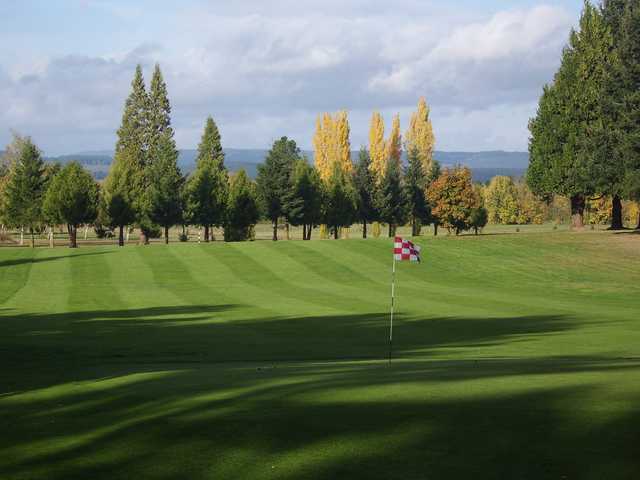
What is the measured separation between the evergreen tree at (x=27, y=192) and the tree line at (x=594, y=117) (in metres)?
49.7

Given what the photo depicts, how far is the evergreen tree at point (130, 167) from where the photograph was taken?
89188 millimetres

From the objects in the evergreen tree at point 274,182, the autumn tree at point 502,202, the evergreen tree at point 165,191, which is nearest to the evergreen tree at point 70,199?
the evergreen tree at point 165,191

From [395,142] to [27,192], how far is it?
59.1 metres

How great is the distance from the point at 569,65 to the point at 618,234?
16.0 meters

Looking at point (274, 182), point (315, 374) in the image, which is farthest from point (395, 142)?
point (315, 374)

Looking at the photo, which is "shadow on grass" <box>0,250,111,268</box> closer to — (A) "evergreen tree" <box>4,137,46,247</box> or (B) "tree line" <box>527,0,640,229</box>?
(A) "evergreen tree" <box>4,137,46,247</box>

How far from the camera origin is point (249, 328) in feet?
103

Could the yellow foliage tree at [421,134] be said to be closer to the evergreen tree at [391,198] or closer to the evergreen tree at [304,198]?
the evergreen tree at [391,198]

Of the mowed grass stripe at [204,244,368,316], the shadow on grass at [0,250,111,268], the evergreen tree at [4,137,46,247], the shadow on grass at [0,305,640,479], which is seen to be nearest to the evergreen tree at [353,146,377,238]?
the evergreen tree at [4,137,46,247]

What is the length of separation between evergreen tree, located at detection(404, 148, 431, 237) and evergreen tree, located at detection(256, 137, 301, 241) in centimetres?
1908

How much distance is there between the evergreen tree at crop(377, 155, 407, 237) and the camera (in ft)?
349

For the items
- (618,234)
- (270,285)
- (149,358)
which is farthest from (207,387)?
(618,234)

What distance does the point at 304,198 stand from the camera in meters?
97.3

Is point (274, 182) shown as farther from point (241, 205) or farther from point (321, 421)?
point (321, 421)
